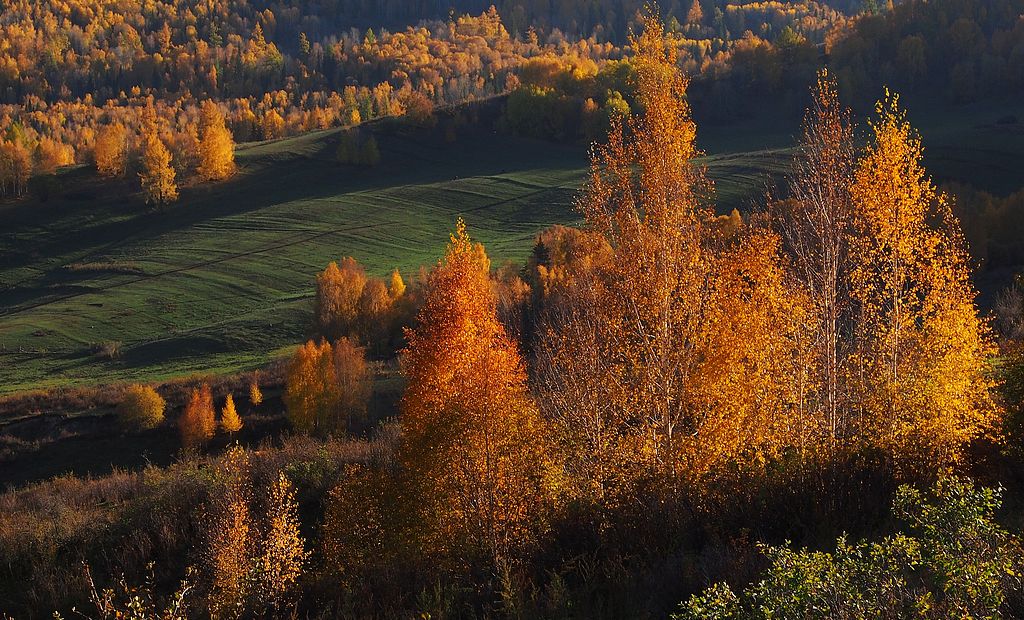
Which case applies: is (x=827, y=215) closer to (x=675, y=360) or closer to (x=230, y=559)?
(x=675, y=360)

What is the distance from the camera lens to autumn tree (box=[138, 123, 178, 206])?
419 feet

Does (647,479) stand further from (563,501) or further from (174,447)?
(174,447)

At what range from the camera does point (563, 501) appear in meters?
15.8

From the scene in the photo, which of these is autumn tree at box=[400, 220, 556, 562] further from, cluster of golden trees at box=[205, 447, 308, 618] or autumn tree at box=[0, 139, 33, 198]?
autumn tree at box=[0, 139, 33, 198]

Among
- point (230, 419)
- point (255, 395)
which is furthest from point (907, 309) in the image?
point (255, 395)

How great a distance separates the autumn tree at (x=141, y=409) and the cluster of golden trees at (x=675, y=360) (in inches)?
1851

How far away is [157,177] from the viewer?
129375 mm

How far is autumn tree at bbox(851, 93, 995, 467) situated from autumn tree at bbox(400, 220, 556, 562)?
7.38 m

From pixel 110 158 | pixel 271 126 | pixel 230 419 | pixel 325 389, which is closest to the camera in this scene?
pixel 230 419

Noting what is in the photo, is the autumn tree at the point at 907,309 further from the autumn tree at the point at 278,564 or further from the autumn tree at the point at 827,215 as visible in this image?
the autumn tree at the point at 278,564

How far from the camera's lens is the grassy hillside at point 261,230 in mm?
81875

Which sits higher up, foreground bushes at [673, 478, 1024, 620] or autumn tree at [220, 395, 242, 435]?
foreground bushes at [673, 478, 1024, 620]

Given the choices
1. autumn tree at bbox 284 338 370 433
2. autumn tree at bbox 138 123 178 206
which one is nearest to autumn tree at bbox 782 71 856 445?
autumn tree at bbox 284 338 370 433

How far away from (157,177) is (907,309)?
132 metres
